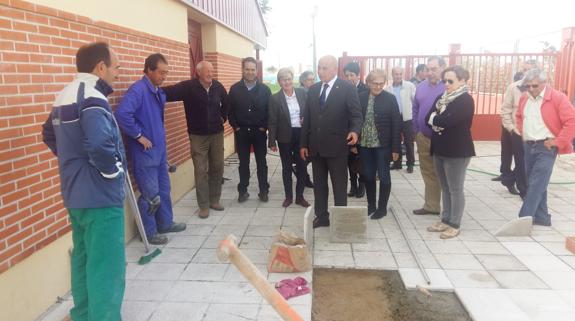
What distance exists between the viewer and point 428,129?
534 cm

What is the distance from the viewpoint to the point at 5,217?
112 inches

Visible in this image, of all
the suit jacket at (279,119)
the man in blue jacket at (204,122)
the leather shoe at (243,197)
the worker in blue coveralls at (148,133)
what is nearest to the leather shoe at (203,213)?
the man in blue jacket at (204,122)

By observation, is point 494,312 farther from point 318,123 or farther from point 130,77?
point 130,77

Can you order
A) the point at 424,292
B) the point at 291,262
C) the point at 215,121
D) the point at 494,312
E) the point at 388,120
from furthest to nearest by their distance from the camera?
the point at 215,121, the point at 388,120, the point at 291,262, the point at 424,292, the point at 494,312

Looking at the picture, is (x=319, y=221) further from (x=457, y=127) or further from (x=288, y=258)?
(x=457, y=127)

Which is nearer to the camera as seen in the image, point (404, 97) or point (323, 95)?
point (323, 95)

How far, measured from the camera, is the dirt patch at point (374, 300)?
3322 millimetres

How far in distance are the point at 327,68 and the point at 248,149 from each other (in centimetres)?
192

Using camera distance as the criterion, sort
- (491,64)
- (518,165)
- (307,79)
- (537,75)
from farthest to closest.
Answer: (491,64) → (307,79) → (518,165) → (537,75)

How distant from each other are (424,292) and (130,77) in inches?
140

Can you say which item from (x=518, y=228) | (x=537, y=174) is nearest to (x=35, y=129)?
(x=518, y=228)

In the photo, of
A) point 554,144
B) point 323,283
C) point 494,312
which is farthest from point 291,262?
point 554,144

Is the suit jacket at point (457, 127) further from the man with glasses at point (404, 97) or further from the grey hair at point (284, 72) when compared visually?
the man with glasses at point (404, 97)

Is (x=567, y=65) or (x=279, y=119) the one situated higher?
(x=567, y=65)
